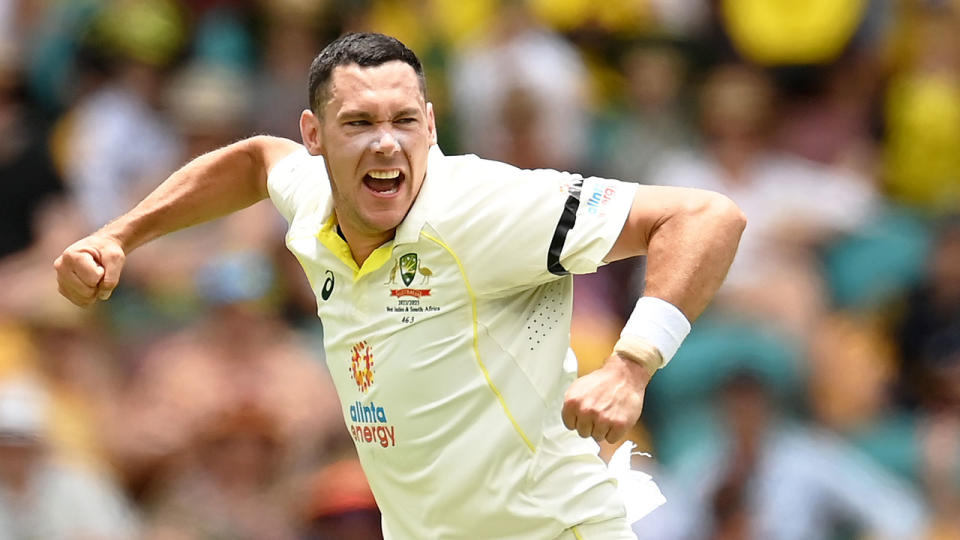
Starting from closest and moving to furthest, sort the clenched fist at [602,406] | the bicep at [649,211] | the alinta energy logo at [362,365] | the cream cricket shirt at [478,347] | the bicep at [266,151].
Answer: the clenched fist at [602,406], the bicep at [649,211], the cream cricket shirt at [478,347], the alinta energy logo at [362,365], the bicep at [266,151]

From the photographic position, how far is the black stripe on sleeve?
4.37 metres

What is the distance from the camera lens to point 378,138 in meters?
4.49

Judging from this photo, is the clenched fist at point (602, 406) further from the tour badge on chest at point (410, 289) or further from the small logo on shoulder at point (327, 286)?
the small logo on shoulder at point (327, 286)

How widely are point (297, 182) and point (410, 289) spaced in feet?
2.41

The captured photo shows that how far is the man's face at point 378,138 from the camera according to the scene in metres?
4.49

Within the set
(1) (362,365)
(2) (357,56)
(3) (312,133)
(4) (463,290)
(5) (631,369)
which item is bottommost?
(1) (362,365)

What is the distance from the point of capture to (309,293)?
9.55m

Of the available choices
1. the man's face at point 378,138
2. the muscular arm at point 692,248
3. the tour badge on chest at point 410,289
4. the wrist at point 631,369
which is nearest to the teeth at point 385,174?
the man's face at point 378,138

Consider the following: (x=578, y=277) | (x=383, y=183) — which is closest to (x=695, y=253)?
(x=383, y=183)

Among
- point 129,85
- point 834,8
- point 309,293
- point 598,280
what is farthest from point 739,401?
point 129,85

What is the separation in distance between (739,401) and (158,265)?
3511 millimetres

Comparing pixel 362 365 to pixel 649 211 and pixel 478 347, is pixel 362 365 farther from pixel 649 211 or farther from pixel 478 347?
pixel 649 211

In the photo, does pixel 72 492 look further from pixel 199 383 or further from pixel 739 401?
pixel 739 401

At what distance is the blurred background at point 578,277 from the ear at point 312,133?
287 centimetres
